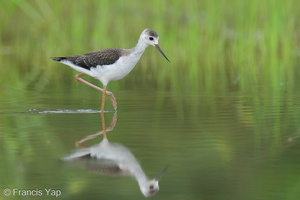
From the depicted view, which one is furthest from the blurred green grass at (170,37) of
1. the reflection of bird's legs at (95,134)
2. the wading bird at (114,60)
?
the reflection of bird's legs at (95,134)

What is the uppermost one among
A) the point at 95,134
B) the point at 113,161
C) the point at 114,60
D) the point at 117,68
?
the point at 114,60

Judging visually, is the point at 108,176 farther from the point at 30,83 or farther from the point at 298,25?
the point at 298,25

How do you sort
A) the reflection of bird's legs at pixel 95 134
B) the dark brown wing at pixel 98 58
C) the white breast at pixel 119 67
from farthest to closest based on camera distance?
the dark brown wing at pixel 98 58, the white breast at pixel 119 67, the reflection of bird's legs at pixel 95 134

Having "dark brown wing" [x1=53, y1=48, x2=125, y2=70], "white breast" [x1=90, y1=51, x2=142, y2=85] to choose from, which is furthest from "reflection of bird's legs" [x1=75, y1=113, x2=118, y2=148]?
"dark brown wing" [x1=53, y1=48, x2=125, y2=70]

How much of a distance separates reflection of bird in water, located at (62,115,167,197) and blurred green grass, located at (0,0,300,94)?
264 inches

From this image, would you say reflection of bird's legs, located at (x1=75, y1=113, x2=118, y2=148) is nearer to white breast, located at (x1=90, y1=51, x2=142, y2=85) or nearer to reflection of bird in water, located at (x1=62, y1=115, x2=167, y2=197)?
reflection of bird in water, located at (x1=62, y1=115, x2=167, y2=197)

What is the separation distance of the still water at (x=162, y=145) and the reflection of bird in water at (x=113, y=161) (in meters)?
0.03

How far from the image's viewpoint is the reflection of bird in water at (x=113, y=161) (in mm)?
6057

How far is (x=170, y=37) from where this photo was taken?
63.9 ft

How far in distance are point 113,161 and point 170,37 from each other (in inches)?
503

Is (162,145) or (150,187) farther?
(162,145)

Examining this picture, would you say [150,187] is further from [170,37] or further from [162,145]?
[170,37]

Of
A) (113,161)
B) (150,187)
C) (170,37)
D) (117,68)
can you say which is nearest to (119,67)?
(117,68)

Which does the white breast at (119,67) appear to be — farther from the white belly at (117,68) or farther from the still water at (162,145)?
the still water at (162,145)
